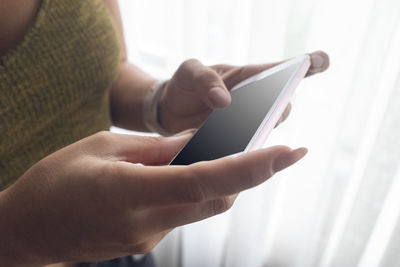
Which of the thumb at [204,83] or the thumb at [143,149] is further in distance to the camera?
the thumb at [204,83]

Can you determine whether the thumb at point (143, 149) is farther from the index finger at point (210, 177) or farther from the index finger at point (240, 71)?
the index finger at point (240, 71)

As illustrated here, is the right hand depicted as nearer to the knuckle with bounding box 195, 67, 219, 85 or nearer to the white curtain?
the knuckle with bounding box 195, 67, 219, 85

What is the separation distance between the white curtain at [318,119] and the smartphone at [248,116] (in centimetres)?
21

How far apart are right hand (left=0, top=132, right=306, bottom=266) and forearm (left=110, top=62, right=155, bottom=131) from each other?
0.35 metres

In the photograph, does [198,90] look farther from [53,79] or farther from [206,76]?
[53,79]

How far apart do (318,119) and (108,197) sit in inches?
22.8

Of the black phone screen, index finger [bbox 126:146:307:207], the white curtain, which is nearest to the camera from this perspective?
index finger [bbox 126:146:307:207]

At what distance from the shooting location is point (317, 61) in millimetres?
507

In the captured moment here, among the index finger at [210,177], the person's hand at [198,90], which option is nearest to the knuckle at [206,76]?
the person's hand at [198,90]

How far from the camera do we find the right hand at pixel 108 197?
0.28 m

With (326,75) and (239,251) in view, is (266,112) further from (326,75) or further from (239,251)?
(239,251)

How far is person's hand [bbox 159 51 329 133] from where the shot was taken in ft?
1.62

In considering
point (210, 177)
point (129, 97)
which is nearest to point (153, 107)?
point (129, 97)

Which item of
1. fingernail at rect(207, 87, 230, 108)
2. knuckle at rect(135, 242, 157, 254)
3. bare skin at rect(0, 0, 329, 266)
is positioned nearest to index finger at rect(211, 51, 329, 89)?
fingernail at rect(207, 87, 230, 108)
